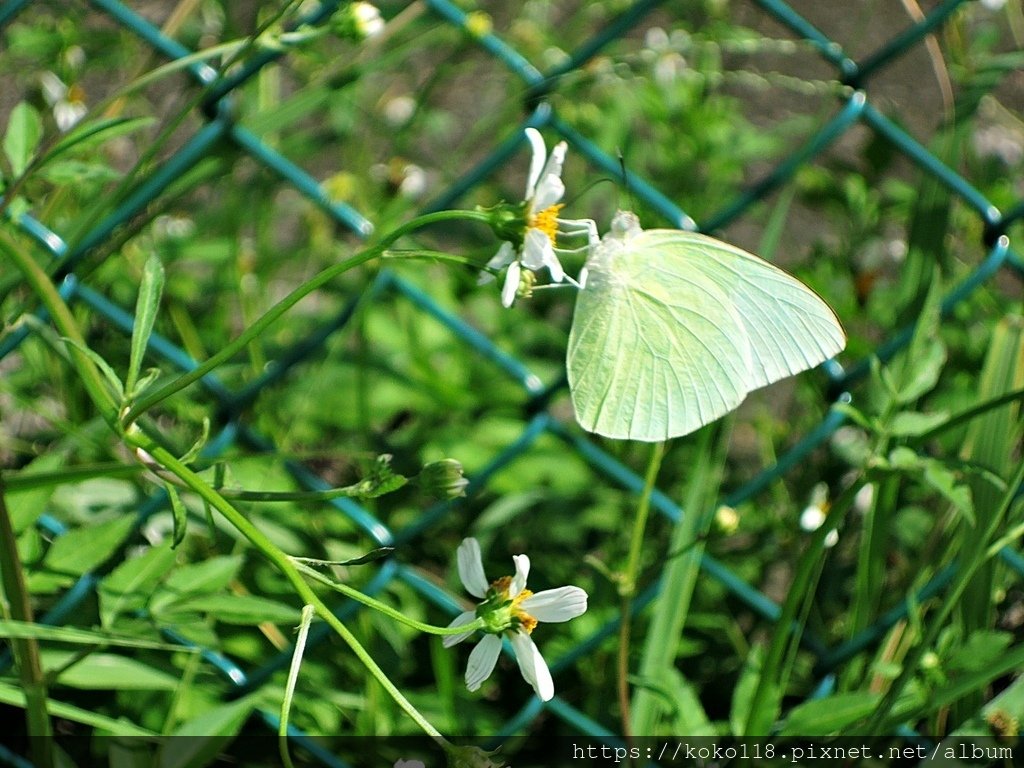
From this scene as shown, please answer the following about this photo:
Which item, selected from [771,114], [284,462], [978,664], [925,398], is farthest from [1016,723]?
[771,114]

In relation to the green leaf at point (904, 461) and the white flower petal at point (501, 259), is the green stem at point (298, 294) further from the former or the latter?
the green leaf at point (904, 461)

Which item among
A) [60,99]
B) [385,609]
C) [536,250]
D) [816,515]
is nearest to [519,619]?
[385,609]

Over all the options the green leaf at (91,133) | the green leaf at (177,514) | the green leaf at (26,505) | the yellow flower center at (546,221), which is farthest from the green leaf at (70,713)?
the yellow flower center at (546,221)

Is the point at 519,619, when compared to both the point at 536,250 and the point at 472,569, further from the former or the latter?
the point at 536,250

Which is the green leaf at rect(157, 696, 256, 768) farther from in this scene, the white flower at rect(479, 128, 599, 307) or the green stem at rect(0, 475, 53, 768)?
the white flower at rect(479, 128, 599, 307)

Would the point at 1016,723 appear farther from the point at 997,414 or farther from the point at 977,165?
the point at 977,165

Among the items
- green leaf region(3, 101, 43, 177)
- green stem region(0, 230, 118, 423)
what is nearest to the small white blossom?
green leaf region(3, 101, 43, 177)
